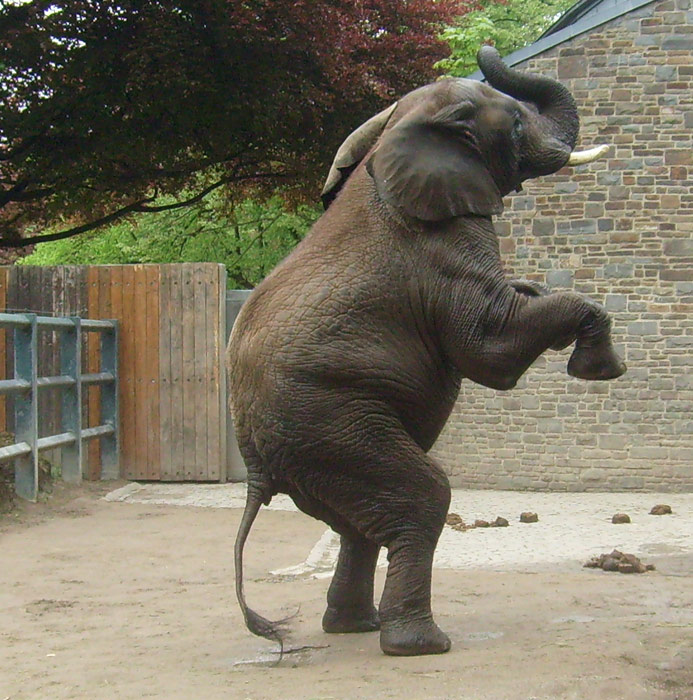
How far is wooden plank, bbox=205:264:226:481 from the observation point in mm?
13648

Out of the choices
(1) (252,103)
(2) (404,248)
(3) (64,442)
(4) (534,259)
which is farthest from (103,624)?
(1) (252,103)

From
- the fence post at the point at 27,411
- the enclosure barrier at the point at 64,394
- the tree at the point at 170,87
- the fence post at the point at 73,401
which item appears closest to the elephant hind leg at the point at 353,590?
the enclosure barrier at the point at 64,394

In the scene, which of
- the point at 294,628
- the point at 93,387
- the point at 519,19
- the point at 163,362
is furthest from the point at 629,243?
the point at 519,19

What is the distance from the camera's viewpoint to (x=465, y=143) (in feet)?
16.8

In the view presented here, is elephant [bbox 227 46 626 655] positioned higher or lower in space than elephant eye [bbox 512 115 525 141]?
lower

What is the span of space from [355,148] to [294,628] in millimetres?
2446

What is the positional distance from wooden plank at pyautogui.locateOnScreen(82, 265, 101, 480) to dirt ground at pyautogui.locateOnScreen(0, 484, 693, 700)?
337cm

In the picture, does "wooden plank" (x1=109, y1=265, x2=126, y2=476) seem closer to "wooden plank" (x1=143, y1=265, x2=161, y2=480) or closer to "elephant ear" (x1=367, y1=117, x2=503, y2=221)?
"wooden plank" (x1=143, y1=265, x2=161, y2=480)

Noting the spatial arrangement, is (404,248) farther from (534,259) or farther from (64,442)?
(534,259)

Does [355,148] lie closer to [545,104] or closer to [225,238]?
[545,104]

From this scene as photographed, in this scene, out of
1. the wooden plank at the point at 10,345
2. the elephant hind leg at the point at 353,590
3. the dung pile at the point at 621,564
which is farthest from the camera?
the wooden plank at the point at 10,345

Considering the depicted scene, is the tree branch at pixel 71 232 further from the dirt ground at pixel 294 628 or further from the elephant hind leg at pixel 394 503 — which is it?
the elephant hind leg at pixel 394 503

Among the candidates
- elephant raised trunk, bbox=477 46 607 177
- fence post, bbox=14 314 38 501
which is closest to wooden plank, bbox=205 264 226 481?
fence post, bbox=14 314 38 501

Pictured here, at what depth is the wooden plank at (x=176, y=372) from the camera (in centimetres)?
1374
